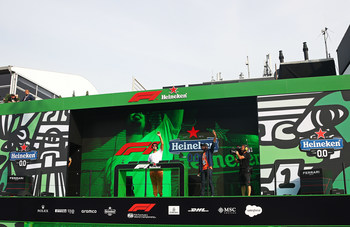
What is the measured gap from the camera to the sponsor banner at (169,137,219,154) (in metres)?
10.7

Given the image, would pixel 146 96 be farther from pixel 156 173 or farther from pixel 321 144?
pixel 321 144

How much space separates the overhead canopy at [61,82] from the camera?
2216cm

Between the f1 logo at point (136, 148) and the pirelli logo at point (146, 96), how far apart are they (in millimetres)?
1553

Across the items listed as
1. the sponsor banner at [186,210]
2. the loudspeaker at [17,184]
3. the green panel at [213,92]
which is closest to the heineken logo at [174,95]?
the green panel at [213,92]

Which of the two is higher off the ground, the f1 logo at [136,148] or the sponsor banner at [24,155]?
the f1 logo at [136,148]

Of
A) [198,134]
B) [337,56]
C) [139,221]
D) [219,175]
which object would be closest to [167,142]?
[198,134]

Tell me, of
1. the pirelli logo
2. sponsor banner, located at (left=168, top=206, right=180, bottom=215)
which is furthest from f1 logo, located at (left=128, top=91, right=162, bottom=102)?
sponsor banner, located at (left=168, top=206, right=180, bottom=215)

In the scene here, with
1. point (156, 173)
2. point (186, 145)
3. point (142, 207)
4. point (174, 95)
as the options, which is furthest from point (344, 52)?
point (142, 207)

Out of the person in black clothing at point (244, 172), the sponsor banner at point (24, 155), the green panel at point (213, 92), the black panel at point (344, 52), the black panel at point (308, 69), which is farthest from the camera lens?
the black panel at point (344, 52)

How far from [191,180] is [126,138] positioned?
8.47ft

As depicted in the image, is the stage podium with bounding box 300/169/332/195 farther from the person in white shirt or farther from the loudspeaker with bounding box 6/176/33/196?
the loudspeaker with bounding box 6/176/33/196

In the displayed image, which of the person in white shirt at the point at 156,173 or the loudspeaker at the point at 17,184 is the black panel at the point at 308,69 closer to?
the person in white shirt at the point at 156,173

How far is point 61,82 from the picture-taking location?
26.9 m

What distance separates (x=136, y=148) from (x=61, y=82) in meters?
17.7
